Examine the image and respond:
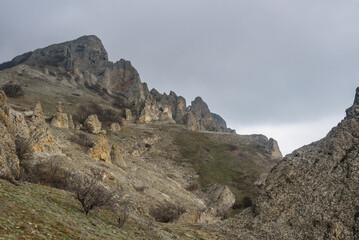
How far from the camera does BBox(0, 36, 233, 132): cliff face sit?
361 feet

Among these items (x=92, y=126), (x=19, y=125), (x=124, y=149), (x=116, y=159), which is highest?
(x=92, y=126)

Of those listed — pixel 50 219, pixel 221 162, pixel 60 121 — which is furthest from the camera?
pixel 221 162

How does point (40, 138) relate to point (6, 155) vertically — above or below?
above

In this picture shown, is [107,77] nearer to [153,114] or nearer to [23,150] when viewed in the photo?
[153,114]

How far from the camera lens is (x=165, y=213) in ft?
88.0

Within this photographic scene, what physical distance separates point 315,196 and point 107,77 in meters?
126

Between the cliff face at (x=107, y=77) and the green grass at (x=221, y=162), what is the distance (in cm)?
2398

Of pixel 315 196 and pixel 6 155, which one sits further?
pixel 315 196

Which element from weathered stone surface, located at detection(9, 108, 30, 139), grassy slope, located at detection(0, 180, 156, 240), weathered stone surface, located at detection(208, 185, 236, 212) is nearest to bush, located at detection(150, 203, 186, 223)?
grassy slope, located at detection(0, 180, 156, 240)

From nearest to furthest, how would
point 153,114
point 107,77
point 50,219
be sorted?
point 50,219 → point 153,114 → point 107,77

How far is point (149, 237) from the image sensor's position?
12.9 meters

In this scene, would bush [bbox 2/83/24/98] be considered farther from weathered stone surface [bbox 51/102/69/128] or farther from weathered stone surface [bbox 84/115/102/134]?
weathered stone surface [bbox 84/115/102/134]

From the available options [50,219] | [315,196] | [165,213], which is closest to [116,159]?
[165,213]

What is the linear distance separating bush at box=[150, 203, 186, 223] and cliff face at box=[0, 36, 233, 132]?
66.4 m
